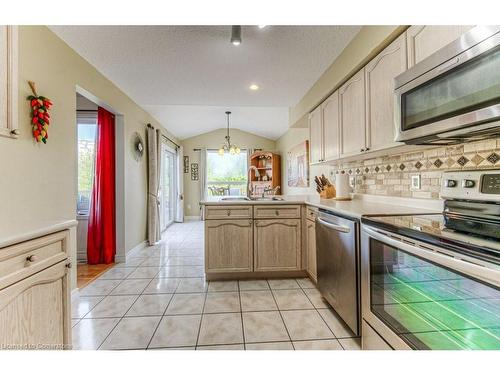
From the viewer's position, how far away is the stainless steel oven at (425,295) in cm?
81

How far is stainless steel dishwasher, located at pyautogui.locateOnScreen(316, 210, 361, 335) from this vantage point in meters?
1.62

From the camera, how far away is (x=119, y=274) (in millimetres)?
3021

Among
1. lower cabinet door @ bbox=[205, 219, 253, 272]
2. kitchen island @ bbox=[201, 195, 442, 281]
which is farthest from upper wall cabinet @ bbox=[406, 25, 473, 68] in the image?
lower cabinet door @ bbox=[205, 219, 253, 272]

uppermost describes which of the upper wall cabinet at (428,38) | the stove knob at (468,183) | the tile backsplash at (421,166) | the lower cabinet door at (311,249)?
the upper wall cabinet at (428,38)

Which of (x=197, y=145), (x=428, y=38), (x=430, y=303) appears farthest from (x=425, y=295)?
(x=197, y=145)

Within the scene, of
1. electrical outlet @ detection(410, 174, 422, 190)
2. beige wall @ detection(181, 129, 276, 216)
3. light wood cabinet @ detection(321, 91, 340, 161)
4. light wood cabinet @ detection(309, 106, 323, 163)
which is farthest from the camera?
beige wall @ detection(181, 129, 276, 216)

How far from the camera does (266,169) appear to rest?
295 inches

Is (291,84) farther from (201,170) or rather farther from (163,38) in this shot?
(201,170)

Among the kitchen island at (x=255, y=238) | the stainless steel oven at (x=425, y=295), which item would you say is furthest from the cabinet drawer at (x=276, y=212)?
the stainless steel oven at (x=425, y=295)

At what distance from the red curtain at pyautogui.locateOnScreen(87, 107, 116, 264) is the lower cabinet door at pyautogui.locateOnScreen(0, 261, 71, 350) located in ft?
8.09

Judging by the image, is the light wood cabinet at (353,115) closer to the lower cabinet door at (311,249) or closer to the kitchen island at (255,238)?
the kitchen island at (255,238)

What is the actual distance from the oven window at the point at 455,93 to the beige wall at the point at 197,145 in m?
6.60

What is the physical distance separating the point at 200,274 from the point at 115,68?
8.38ft

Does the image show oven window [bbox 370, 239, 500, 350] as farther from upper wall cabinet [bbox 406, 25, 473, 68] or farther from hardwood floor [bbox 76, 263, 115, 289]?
hardwood floor [bbox 76, 263, 115, 289]
